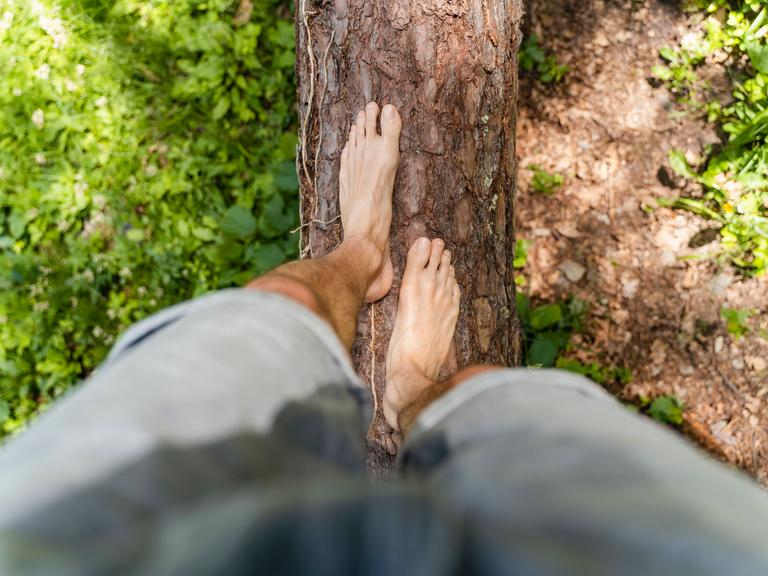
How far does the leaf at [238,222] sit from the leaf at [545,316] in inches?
47.3

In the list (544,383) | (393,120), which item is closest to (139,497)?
(544,383)

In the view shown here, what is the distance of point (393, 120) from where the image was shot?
5.06 ft

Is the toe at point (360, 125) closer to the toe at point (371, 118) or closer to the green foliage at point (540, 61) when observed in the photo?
the toe at point (371, 118)

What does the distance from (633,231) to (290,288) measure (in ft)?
5.29

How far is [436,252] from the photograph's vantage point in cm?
157

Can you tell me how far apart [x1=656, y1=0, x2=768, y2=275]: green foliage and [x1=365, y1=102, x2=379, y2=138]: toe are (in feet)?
4.18

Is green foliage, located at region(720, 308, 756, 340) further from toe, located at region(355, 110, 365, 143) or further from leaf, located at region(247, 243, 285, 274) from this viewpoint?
leaf, located at region(247, 243, 285, 274)

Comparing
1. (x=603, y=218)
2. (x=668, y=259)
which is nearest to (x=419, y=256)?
(x=603, y=218)

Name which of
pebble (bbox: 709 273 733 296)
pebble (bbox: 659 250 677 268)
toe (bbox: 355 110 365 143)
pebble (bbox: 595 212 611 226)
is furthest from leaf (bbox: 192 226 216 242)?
pebble (bbox: 709 273 733 296)

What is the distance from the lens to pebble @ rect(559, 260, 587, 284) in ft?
7.02

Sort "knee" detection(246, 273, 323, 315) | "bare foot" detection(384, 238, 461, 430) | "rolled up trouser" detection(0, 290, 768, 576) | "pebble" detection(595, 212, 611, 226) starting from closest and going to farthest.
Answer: "rolled up trouser" detection(0, 290, 768, 576) < "knee" detection(246, 273, 323, 315) < "bare foot" detection(384, 238, 461, 430) < "pebble" detection(595, 212, 611, 226)

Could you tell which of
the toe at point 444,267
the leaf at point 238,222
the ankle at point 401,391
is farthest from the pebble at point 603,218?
the leaf at point 238,222

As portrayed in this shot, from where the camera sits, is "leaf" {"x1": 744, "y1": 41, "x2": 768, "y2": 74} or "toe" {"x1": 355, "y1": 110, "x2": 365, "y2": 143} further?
"leaf" {"x1": 744, "y1": 41, "x2": 768, "y2": 74}

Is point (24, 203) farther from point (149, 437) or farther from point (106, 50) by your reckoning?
point (149, 437)
